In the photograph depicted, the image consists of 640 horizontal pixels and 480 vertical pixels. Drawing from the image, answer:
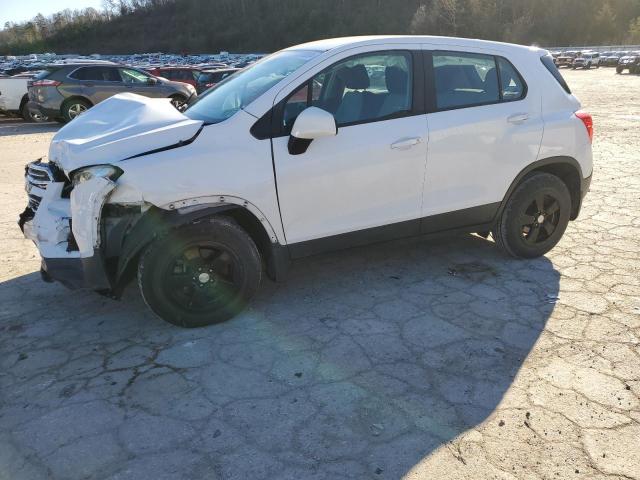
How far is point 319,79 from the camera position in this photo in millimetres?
3605

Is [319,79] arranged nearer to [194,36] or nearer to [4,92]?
[4,92]

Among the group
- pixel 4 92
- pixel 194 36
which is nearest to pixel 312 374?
pixel 4 92

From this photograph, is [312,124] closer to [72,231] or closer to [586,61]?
[72,231]

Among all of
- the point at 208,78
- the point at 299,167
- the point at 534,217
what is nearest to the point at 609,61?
the point at 208,78

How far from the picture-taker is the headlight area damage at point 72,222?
3.10 m

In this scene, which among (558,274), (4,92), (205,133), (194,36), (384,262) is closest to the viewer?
(205,133)

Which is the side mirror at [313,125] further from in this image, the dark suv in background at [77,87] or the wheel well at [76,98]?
the wheel well at [76,98]

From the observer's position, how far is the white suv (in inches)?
128

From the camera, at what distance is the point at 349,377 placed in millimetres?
3014

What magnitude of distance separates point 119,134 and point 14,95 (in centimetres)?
1377

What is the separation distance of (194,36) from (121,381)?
442 feet

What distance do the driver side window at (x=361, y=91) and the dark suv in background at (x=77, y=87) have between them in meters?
9.88

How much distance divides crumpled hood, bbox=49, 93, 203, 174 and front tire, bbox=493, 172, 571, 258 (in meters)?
2.63

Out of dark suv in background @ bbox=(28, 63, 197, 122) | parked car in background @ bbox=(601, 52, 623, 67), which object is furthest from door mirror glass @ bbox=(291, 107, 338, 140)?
parked car in background @ bbox=(601, 52, 623, 67)
